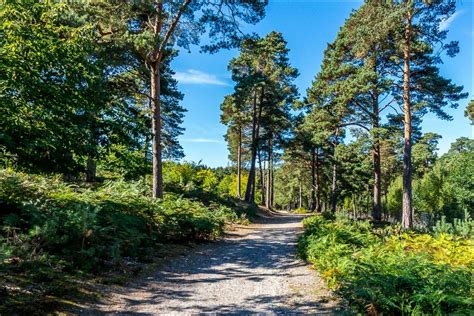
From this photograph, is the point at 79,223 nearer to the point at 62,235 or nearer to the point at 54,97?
the point at 62,235

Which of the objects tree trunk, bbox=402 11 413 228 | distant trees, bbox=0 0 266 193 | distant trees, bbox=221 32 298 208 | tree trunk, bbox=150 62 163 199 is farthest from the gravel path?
distant trees, bbox=221 32 298 208

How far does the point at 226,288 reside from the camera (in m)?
5.73

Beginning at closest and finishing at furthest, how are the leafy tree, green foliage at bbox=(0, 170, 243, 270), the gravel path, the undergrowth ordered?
the undergrowth < the gravel path < green foliage at bbox=(0, 170, 243, 270) < the leafy tree

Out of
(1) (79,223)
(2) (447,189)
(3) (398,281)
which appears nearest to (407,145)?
(3) (398,281)

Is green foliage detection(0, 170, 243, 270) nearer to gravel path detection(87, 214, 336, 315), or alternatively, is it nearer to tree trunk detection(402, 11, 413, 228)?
gravel path detection(87, 214, 336, 315)

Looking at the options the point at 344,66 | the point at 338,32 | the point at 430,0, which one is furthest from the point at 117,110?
the point at 338,32

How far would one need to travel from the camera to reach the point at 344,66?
18828 mm

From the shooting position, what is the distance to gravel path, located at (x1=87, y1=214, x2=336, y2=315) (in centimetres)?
477

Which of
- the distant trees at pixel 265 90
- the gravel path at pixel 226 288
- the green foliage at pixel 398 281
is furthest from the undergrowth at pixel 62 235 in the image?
the distant trees at pixel 265 90

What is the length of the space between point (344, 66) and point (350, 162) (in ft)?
48.0

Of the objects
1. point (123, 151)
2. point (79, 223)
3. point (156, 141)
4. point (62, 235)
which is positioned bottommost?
point (62, 235)

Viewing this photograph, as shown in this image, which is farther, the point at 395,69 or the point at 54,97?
the point at 395,69

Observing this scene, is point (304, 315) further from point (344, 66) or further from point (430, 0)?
point (344, 66)

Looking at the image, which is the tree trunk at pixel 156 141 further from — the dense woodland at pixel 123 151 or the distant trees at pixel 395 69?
the distant trees at pixel 395 69
